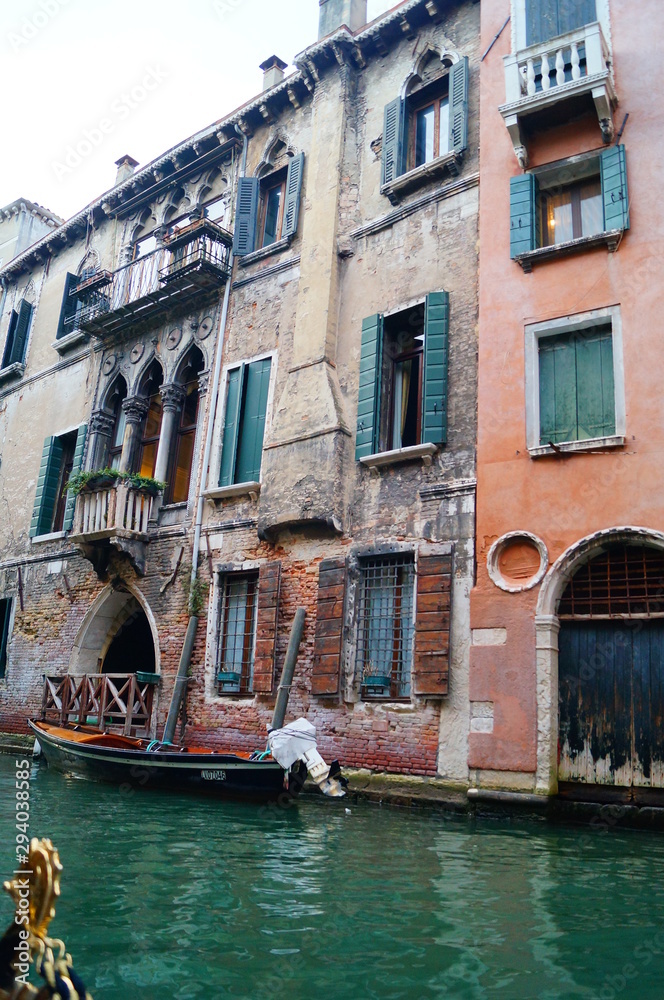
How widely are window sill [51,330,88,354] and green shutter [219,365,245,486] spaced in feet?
15.0

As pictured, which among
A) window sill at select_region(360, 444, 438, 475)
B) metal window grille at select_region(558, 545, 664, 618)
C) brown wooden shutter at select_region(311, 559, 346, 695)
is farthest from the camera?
brown wooden shutter at select_region(311, 559, 346, 695)

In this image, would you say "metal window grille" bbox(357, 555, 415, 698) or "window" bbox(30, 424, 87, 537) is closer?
"metal window grille" bbox(357, 555, 415, 698)

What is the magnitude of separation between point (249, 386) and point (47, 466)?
542 centimetres

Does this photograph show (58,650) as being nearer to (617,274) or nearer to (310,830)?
(310,830)

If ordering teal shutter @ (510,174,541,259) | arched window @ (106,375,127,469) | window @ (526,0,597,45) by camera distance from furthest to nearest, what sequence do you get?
arched window @ (106,375,127,469) < window @ (526,0,597,45) < teal shutter @ (510,174,541,259)

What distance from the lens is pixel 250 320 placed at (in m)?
12.8

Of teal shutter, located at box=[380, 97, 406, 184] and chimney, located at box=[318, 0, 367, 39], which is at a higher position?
chimney, located at box=[318, 0, 367, 39]

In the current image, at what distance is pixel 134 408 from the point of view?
14.4 meters

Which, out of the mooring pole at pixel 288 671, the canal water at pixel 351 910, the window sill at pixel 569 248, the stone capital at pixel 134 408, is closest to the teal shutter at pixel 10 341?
the stone capital at pixel 134 408

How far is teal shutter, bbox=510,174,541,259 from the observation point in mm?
9555

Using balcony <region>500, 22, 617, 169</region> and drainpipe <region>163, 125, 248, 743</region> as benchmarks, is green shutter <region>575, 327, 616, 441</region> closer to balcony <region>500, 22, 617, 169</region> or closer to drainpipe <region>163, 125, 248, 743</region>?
balcony <region>500, 22, 617, 169</region>

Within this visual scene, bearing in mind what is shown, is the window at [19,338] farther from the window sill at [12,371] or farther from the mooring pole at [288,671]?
the mooring pole at [288,671]

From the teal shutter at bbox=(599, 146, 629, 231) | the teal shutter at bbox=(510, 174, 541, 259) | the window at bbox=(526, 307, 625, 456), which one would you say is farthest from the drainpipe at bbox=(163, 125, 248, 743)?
the teal shutter at bbox=(599, 146, 629, 231)

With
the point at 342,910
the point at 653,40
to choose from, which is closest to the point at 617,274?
the point at 653,40
